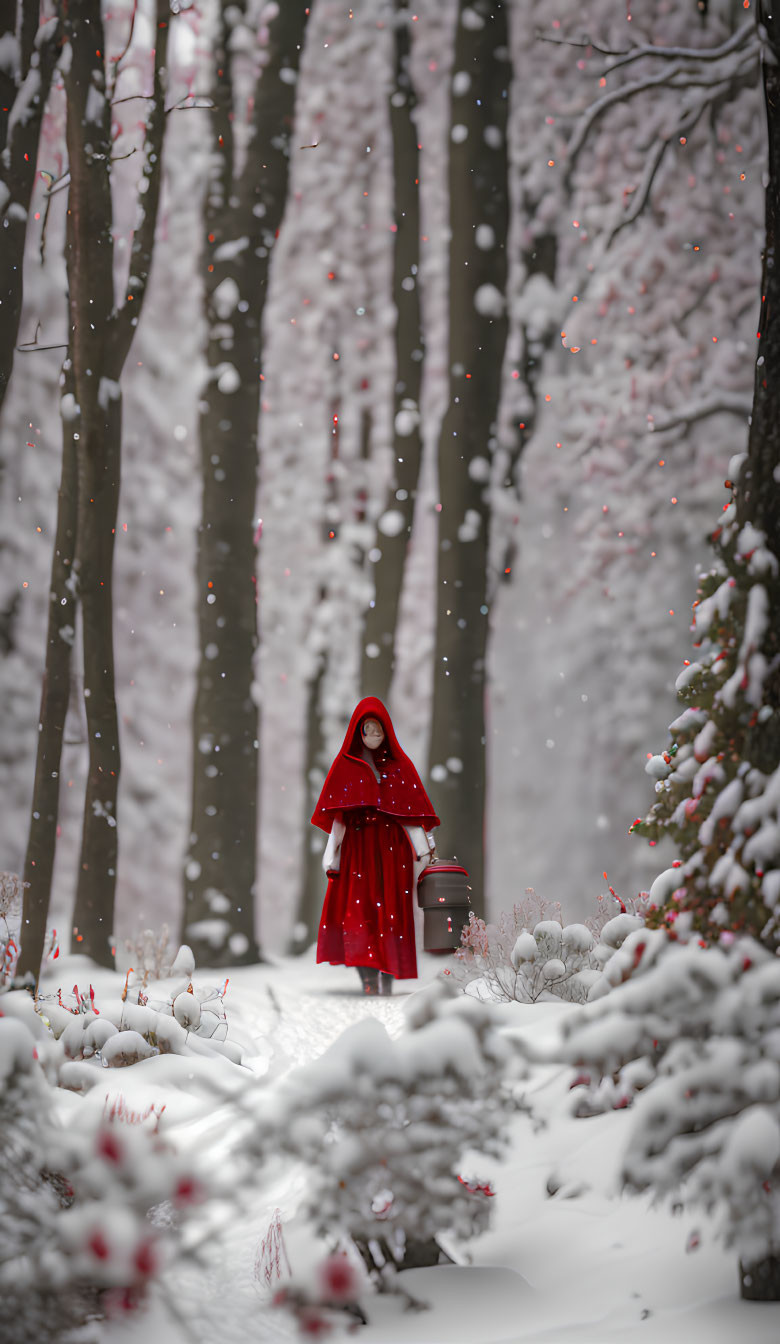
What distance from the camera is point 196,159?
11.3 m

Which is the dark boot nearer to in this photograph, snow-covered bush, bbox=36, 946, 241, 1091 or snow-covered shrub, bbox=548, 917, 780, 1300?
snow-covered bush, bbox=36, 946, 241, 1091

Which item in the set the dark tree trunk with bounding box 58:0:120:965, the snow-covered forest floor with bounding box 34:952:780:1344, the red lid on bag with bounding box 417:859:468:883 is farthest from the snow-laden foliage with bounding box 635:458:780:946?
the dark tree trunk with bounding box 58:0:120:965

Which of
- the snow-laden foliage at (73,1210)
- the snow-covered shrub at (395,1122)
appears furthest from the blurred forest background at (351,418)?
the snow-covered shrub at (395,1122)

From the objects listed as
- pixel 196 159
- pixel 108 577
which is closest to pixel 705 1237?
pixel 108 577

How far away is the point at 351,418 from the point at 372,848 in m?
5.54

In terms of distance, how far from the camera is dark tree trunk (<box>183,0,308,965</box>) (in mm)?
7516

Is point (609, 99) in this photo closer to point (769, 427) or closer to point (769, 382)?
point (769, 382)

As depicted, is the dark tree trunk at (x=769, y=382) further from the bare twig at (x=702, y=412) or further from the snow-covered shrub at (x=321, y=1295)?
the bare twig at (x=702, y=412)

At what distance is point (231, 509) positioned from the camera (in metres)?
7.96

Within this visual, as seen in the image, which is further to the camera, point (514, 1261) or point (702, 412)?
point (702, 412)

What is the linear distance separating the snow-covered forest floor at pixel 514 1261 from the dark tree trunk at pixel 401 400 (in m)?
4.91

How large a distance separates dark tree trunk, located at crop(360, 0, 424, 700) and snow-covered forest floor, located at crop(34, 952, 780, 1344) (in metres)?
4.91

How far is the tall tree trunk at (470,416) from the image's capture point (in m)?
8.01

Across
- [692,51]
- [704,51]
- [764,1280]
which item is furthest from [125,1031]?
[704,51]
